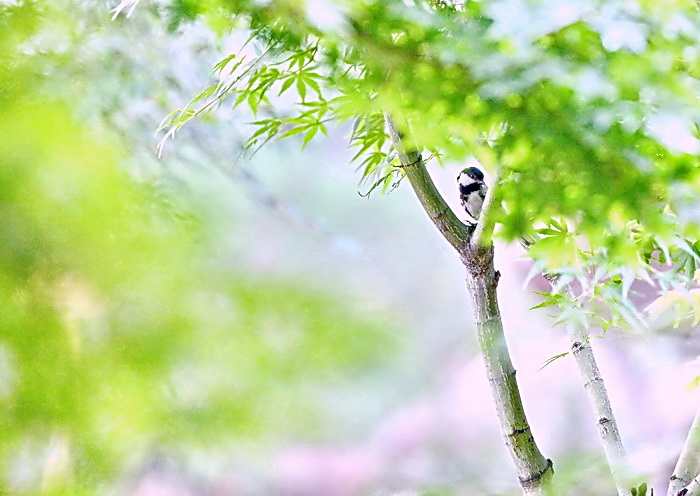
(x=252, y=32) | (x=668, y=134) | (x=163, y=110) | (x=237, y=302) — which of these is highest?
(x=163, y=110)

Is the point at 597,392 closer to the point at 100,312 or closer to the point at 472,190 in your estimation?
the point at 472,190

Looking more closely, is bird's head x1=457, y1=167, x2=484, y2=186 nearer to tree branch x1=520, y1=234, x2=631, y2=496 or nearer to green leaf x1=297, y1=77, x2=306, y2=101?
tree branch x1=520, y1=234, x2=631, y2=496

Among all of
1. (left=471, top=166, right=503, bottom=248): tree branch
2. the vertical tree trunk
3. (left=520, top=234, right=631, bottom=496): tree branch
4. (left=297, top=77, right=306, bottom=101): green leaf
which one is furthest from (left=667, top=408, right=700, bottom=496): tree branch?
(left=297, top=77, right=306, bottom=101): green leaf

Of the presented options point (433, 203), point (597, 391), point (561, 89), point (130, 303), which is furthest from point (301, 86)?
point (597, 391)

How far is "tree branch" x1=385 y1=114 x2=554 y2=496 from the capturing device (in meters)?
0.77

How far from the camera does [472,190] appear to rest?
1.04 meters

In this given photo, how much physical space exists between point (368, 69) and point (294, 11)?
0.23ft

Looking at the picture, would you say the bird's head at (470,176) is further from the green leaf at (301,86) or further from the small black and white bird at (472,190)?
the green leaf at (301,86)

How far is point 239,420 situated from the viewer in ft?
2.34

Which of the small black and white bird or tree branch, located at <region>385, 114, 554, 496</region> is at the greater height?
the small black and white bird

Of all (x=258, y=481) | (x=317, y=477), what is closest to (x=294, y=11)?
(x=258, y=481)

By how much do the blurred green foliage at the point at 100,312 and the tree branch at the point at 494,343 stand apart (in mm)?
179

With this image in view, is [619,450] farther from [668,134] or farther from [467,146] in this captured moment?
[668,134]

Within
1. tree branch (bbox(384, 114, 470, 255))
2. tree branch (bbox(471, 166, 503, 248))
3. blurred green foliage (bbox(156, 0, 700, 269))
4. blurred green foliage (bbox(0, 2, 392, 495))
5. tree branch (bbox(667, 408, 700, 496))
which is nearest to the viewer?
blurred green foliage (bbox(156, 0, 700, 269))
